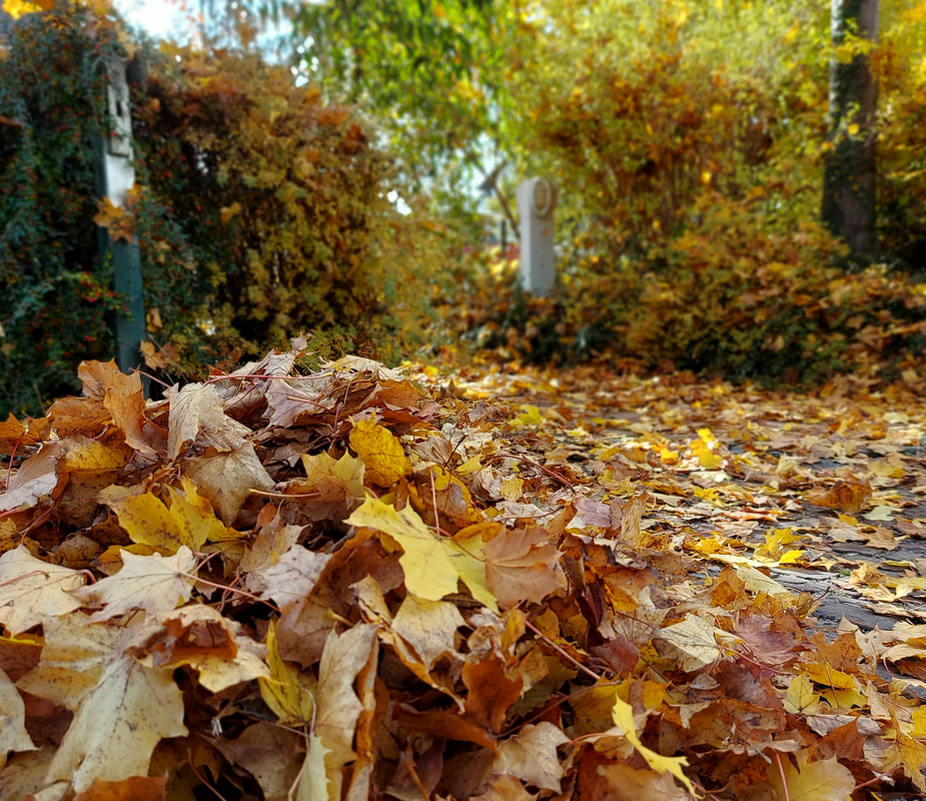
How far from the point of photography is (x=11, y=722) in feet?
2.64

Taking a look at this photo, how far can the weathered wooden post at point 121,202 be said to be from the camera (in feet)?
11.6

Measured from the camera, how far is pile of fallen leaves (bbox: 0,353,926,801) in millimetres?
793

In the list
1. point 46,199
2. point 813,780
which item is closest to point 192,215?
point 46,199

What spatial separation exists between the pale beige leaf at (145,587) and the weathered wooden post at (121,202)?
9.63ft

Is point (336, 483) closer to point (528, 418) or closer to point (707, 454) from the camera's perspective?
point (528, 418)

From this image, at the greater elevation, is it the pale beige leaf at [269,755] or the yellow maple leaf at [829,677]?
the pale beige leaf at [269,755]

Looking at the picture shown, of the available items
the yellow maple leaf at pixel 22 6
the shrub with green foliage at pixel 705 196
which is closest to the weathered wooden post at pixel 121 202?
the yellow maple leaf at pixel 22 6

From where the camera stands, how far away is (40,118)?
3.56m

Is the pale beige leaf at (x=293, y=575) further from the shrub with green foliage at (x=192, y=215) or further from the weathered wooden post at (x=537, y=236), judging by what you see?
the weathered wooden post at (x=537, y=236)

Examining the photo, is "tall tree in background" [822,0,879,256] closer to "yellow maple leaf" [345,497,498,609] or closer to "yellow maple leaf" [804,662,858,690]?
"yellow maple leaf" [804,662,858,690]

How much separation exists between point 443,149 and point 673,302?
20.1ft

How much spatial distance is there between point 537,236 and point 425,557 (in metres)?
7.27

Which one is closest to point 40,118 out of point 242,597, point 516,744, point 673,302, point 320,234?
point 320,234

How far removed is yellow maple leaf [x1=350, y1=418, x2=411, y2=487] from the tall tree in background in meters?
6.60
